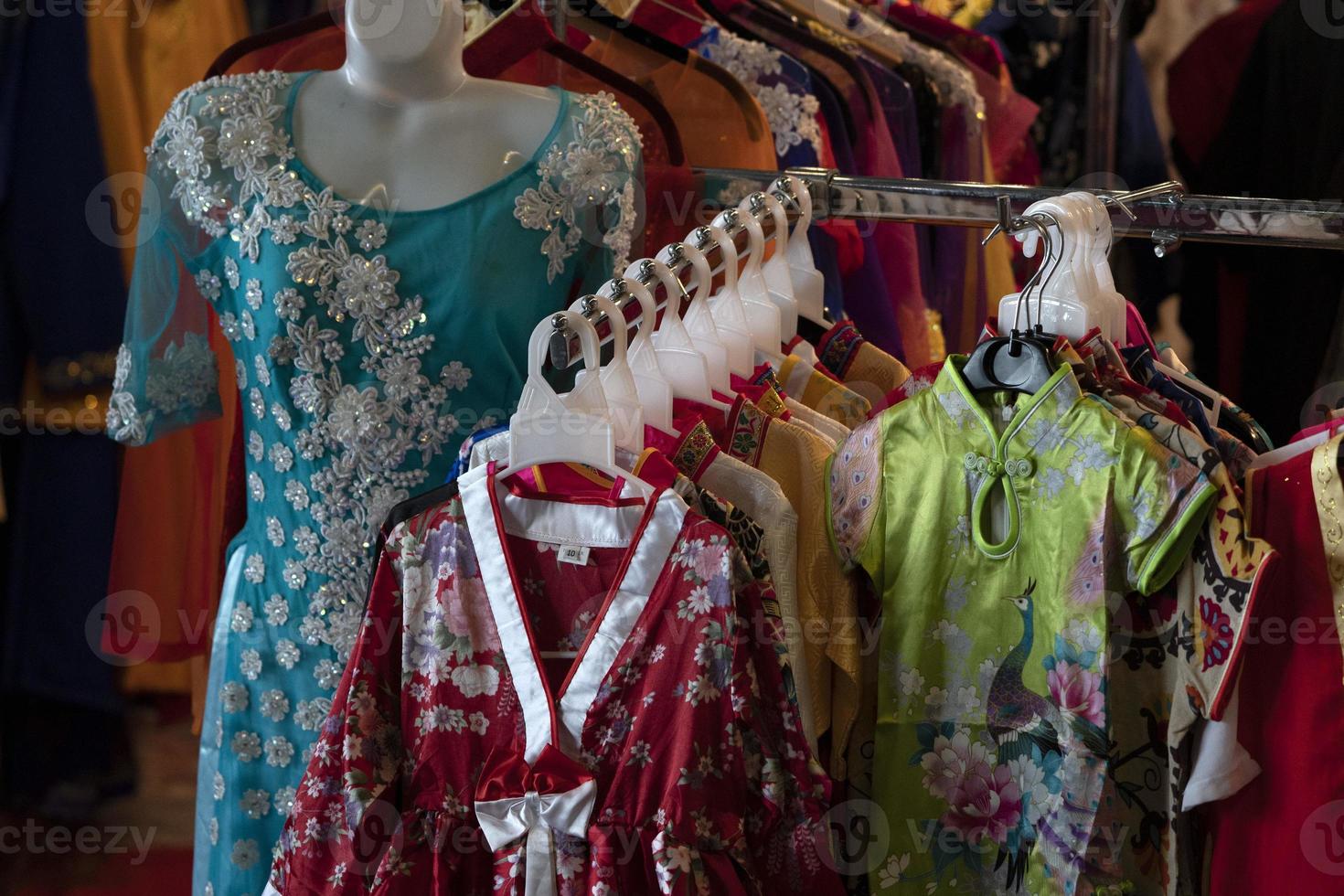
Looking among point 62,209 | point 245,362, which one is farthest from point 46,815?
point 245,362

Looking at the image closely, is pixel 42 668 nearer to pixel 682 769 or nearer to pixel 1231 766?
pixel 682 769

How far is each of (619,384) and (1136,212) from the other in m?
0.56

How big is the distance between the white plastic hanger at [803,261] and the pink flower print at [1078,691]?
476 mm

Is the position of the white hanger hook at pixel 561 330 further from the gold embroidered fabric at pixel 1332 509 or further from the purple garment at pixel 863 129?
the purple garment at pixel 863 129

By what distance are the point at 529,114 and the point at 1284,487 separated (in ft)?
2.54

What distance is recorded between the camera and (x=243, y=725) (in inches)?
53.4

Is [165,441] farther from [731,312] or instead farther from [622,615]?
[622,615]

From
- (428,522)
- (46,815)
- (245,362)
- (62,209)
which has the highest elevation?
(62,209)

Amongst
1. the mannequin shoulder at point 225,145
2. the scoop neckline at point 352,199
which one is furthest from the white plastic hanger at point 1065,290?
the mannequin shoulder at point 225,145

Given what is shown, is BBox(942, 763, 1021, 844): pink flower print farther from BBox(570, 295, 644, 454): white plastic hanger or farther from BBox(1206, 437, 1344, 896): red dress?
BBox(570, 295, 644, 454): white plastic hanger

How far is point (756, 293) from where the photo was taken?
1.29 meters

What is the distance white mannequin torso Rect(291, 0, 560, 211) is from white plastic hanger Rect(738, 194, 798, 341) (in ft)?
0.77

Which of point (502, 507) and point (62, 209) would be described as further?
point (62, 209)

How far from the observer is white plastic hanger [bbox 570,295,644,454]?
107cm
